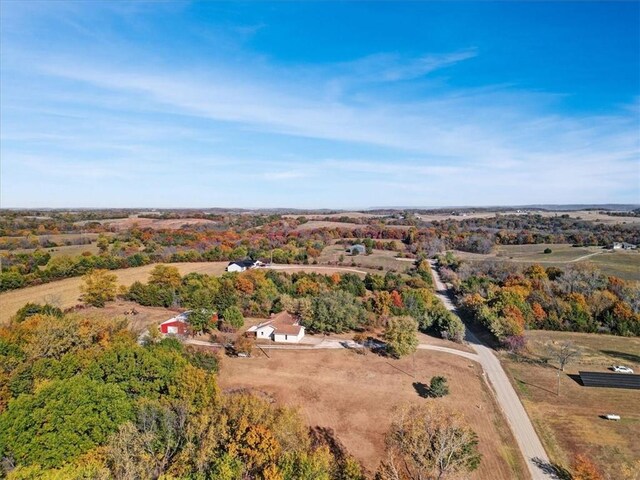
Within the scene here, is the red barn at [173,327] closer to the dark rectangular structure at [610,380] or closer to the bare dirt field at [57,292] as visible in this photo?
the bare dirt field at [57,292]

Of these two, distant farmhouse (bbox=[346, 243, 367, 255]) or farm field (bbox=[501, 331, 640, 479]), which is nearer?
farm field (bbox=[501, 331, 640, 479])

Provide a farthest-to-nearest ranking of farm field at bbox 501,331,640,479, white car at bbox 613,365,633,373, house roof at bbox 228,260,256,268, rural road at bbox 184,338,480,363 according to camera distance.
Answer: house roof at bbox 228,260,256,268
rural road at bbox 184,338,480,363
white car at bbox 613,365,633,373
farm field at bbox 501,331,640,479

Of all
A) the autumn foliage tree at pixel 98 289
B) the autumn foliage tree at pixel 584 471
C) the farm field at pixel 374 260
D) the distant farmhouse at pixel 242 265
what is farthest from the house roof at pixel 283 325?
the farm field at pixel 374 260

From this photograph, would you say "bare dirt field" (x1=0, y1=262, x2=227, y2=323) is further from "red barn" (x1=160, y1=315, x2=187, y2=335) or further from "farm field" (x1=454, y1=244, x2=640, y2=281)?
"farm field" (x1=454, y1=244, x2=640, y2=281)

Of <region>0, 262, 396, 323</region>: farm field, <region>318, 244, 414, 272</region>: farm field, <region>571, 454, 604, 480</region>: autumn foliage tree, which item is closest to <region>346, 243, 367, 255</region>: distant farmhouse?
<region>318, 244, 414, 272</region>: farm field

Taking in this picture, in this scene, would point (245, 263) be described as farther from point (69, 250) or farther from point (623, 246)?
point (623, 246)
